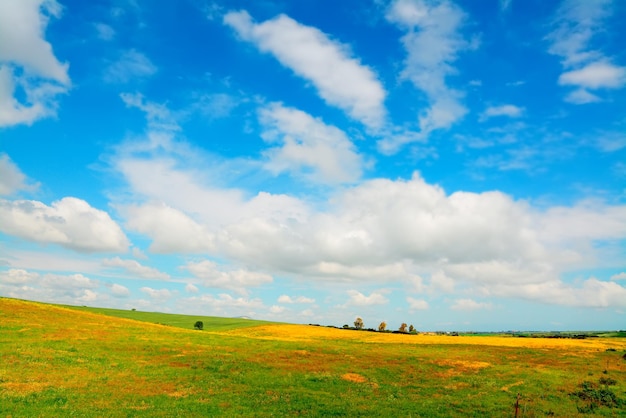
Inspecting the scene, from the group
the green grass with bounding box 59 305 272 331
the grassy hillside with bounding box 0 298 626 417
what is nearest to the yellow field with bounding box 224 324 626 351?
the grassy hillside with bounding box 0 298 626 417

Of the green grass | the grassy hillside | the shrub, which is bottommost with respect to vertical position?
the green grass

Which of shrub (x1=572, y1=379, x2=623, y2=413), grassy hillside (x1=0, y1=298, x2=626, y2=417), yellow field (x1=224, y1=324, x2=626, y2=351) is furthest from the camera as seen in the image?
yellow field (x1=224, y1=324, x2=626, y2=351)

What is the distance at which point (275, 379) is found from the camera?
45.8 m

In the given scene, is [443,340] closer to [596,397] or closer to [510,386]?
[510,386]

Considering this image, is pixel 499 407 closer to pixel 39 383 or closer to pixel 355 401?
pixel 355 401

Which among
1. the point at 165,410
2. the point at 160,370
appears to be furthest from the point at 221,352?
the point at 165,410

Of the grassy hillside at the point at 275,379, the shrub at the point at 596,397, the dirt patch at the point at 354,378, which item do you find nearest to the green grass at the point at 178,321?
the grassy hillside at the point at 275,379

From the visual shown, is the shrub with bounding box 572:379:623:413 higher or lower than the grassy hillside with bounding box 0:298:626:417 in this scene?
higher

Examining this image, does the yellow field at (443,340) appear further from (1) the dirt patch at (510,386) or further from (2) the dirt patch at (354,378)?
(1) the dirt patch at (510,386)

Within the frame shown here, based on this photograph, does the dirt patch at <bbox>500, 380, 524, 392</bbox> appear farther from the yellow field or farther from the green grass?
the green grass

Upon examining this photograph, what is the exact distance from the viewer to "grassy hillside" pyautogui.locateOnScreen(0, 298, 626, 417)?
34656 millimetres

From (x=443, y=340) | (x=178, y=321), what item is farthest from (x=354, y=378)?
(x=178, y=321)

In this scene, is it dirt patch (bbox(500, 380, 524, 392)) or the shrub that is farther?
dirt patch (bbox(500, 380, 524, 392))

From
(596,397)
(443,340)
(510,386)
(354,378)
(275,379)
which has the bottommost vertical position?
(275,379)
